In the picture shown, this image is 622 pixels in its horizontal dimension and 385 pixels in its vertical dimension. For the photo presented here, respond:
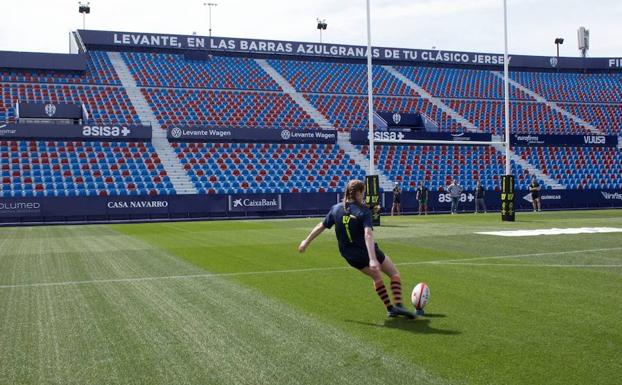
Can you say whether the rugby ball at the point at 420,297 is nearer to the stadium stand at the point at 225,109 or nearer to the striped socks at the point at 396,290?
the striped socks at the point at 396,290

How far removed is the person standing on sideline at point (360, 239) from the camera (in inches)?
291

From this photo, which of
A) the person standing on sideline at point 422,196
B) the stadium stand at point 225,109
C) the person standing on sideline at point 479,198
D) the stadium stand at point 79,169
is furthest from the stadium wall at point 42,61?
the person standing on sideline at point 479,198

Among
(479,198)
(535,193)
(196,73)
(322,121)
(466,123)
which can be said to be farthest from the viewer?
(466,123)

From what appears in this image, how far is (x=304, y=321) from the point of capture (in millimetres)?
7574

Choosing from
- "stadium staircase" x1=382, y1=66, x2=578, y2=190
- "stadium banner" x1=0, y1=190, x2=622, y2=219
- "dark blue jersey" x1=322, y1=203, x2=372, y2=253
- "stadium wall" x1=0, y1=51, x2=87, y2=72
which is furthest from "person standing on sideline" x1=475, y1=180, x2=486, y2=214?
"dark blue jersey" x1=322, y1=203, x2=372, y2=253

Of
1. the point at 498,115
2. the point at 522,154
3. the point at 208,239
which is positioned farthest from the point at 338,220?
the point at 498,115

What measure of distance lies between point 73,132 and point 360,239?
34.3 metres

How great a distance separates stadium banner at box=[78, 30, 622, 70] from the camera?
159 ft

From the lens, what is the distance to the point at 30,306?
8.93 metres

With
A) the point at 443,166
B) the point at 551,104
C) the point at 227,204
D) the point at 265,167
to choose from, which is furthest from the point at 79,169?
the point at 551,104

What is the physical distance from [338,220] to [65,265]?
26.1 ft

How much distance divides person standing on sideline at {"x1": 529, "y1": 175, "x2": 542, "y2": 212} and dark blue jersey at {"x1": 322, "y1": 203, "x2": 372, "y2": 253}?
2990cm

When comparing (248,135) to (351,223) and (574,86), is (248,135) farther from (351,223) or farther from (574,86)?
(351,223)

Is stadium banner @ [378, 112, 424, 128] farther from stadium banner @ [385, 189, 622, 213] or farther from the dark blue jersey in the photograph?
the dark blue jersey
